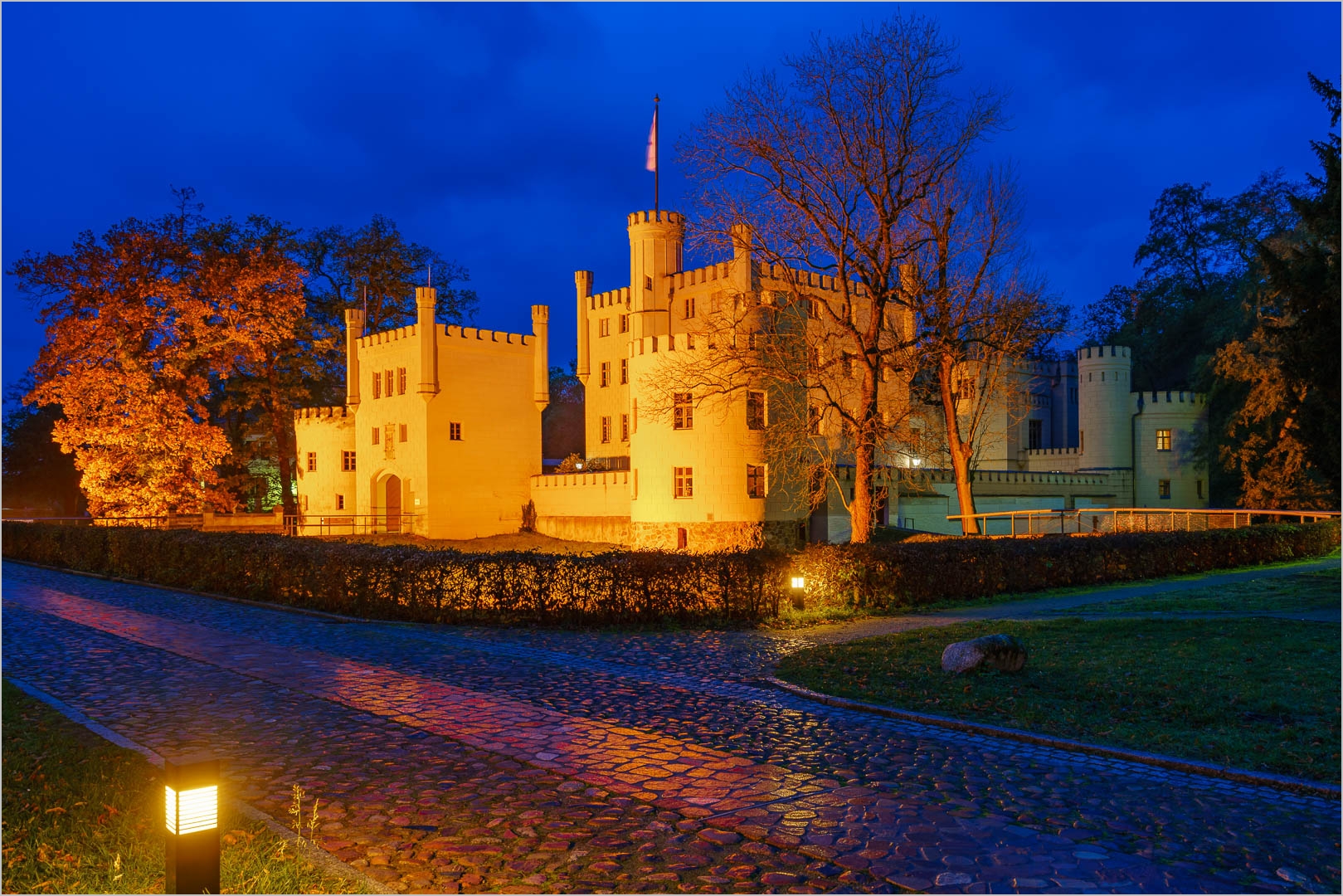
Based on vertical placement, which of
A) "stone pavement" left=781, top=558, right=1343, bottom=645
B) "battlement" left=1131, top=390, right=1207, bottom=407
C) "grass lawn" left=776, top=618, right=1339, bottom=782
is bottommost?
"stone pavement" left=781, top=558, right=1343, bottom=645

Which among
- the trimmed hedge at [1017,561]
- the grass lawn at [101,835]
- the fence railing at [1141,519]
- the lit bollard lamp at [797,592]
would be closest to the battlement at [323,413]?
the fence railing at [1141,519]

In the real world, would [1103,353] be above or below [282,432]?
above

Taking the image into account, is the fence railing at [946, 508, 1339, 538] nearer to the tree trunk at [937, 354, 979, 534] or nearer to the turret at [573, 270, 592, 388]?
the tree trunk at [937, 354, 979, 534]

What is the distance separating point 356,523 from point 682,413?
18.1m

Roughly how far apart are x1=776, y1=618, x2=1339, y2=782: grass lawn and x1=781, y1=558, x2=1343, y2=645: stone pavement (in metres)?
1.13

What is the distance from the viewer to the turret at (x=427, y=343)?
45.3m

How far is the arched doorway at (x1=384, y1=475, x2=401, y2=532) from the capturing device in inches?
1854

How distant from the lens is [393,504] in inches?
1893

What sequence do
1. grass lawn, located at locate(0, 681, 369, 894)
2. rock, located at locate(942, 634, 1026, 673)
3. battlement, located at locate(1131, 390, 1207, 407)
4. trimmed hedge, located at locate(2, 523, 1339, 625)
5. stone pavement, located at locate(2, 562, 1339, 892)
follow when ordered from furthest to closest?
battlement, located at locate(1131, 390, 1207, 407), trimmed hedge, located at locate(2, 523, 1339, 625), rock, located at locate(942, 634, 1026, 673), stone pavement, located at locate(2, 562, 1339, 892), grass lawn, located at locate(0, 681, 369, 894)

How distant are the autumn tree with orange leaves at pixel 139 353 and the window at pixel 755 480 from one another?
69.2 ft

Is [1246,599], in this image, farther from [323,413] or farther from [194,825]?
[323,413]

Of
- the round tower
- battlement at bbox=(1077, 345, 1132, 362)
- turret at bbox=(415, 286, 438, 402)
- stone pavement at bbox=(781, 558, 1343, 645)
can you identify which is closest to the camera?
stone pavement at bbox=(781, 558, 1343, 645)

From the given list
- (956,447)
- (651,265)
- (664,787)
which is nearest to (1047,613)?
(664,787)

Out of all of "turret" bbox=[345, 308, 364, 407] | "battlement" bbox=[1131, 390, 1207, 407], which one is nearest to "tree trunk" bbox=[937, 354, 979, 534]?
"turret" bbox=[345, 308, 364, 407]
